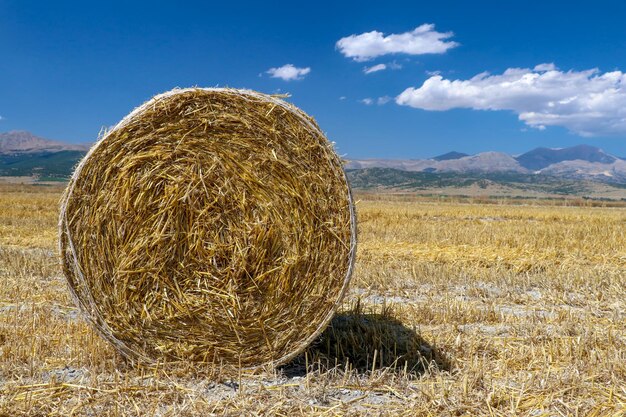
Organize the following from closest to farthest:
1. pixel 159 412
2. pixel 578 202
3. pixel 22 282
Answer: pixel 159 412
pixel 22 282
pixel 578 202

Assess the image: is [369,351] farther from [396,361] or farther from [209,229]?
[209,229]

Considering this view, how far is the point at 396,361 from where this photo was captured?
451 centimetres

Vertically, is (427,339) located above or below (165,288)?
below

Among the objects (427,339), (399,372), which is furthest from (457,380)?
(427,339)

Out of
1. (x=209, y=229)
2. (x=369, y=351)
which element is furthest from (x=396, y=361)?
(x=209, y=229)

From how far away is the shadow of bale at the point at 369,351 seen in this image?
15.3 ft

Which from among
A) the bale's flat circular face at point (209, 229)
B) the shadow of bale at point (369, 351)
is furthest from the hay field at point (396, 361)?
the bale's flat circular face at point (209, 229)

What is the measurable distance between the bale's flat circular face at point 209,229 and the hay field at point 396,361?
36cm

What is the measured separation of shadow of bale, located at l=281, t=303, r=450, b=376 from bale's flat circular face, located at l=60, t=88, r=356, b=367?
0.44 m

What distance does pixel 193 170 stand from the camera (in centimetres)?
446

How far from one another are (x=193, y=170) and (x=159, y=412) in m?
1.79

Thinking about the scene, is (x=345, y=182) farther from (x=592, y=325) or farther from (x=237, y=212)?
(x=592, y=325)

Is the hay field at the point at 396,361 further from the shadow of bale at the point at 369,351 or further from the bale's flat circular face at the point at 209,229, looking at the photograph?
the bale's flat circular face at the point at 209,229

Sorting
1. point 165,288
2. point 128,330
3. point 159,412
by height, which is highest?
point 165,288
